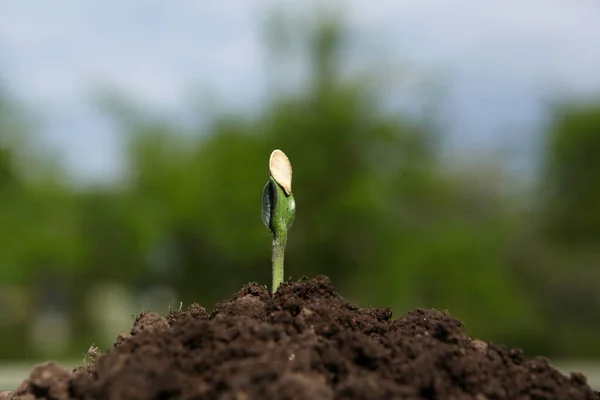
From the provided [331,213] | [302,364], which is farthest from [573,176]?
[302,364]

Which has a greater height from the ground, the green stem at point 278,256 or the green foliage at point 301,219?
the green stem at point 278,256

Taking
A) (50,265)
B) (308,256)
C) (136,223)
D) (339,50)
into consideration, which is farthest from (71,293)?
(339,50)

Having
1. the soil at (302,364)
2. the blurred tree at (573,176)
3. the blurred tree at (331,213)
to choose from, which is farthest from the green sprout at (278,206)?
the blurred tree at (573,176)

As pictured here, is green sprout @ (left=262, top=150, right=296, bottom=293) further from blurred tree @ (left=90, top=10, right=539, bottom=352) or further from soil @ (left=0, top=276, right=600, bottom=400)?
blurred tree @ (left=90, top=10, right=539, bottom=352)

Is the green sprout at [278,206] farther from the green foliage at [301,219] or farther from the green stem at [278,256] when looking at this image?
the green foliage at [301,219]

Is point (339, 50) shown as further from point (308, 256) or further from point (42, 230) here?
point (42, 230)

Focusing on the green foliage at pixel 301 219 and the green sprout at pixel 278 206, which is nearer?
the green sprout at pixel 278 206
